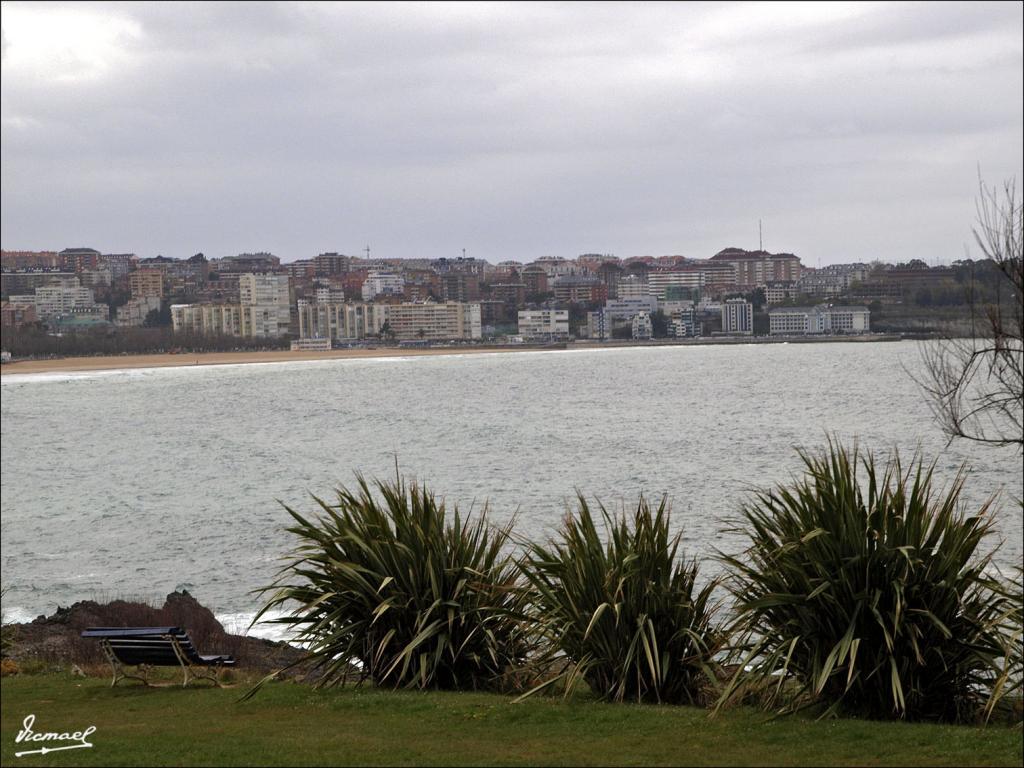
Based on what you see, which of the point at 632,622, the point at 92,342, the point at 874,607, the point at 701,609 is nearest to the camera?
the point at 874,607

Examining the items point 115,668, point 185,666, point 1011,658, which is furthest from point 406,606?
point 1011,658

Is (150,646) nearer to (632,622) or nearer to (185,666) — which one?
(185,666)

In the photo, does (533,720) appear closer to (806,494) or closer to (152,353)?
(806,494)

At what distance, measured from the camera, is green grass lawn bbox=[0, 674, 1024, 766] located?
703 centimetres

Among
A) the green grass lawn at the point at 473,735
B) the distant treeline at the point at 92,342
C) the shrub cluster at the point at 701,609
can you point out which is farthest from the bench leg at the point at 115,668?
the distant treeline at the point at 92,342

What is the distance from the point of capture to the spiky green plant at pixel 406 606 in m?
9.67

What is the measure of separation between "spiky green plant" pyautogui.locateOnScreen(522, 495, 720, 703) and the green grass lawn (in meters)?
0.37

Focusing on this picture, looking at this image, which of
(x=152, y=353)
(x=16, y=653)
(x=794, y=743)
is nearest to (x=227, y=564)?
(x=16, y=653)

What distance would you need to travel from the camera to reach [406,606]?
971cm

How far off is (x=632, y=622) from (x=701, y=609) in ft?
1.74

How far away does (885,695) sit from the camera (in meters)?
8.20

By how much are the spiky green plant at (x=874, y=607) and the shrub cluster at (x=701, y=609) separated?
0.04 feet

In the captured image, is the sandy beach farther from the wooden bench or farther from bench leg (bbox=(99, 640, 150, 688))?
the wooden bench

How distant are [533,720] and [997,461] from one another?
3970 cm
